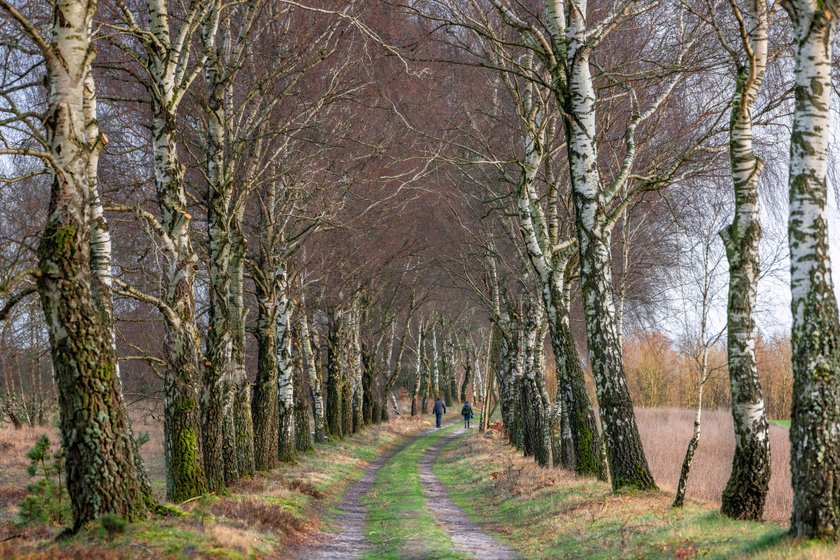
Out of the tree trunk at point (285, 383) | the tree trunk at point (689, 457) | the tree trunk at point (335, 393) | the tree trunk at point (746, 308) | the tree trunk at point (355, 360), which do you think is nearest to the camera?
the tree trunk at point (746, 308)

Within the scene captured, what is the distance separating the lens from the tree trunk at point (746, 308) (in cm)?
940

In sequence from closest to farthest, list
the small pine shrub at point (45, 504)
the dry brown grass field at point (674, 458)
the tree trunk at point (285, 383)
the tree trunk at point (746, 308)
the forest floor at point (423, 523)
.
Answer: the forest floor at point (423, 523) < the tree trunk at point (746, 308) < the small pine shrub at point (45, 504) < the dry brown grass field at point (674, 458) < the tree trunk at point (285, 383)

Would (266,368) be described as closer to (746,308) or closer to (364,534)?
(364,534)

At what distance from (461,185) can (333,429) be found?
10.5 meters

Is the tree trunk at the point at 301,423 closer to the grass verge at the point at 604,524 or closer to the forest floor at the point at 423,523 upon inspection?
the forest floor at the point at 423,523

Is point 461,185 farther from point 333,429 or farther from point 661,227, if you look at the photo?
point 333,429

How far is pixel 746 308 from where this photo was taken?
9.68 m

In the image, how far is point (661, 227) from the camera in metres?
25.7

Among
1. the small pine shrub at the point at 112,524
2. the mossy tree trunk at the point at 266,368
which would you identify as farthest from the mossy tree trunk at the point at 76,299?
the mossy tree trunk at the point at 266,368

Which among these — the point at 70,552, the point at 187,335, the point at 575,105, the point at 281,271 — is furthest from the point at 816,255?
the point at 281,271

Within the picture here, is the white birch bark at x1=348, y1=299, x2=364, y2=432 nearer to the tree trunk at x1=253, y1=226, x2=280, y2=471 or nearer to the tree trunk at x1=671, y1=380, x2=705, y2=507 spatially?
the tree trunk at x1=253, y1=226, x2=280, y2=471

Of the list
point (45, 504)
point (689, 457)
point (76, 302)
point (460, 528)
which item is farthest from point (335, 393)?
point (76, 302)

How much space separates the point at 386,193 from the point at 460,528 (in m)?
15.0

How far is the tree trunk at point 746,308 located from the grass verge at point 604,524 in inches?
20.1
